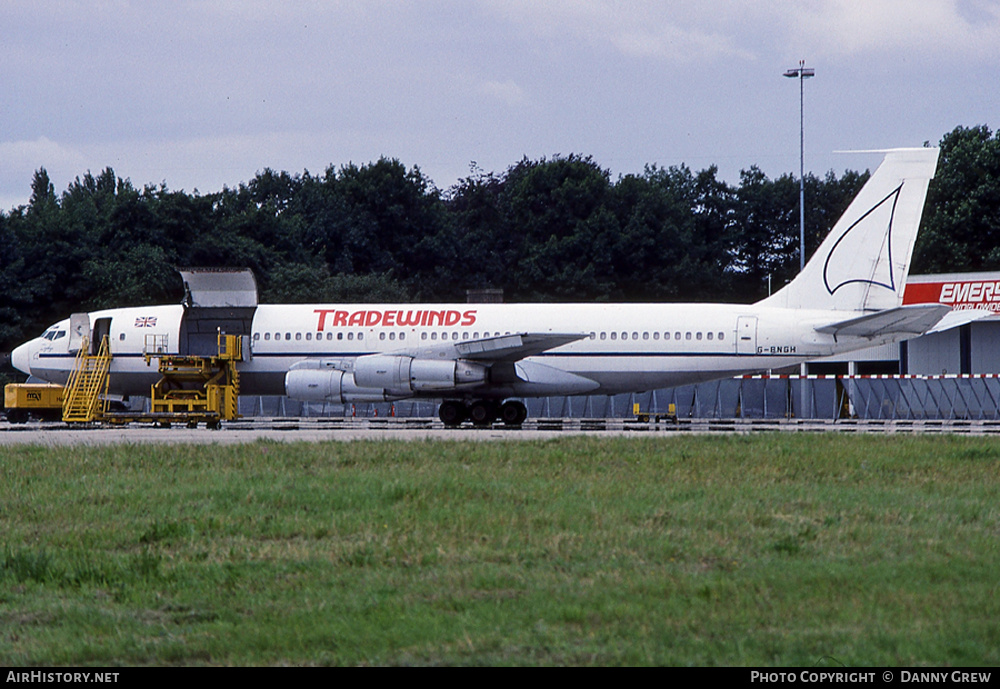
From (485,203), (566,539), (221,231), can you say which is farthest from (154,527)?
(485,203)

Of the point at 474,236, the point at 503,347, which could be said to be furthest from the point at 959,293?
the point at 474,236

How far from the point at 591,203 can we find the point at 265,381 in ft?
160

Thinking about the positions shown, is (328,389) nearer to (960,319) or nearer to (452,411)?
(452,411)

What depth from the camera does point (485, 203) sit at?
87.9 m

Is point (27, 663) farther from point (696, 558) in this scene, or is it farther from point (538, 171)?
point (538, 171)

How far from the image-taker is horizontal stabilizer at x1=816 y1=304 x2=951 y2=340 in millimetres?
27933

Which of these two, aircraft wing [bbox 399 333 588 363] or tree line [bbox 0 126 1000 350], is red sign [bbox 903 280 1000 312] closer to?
tree line [bbox 0 126 1000 350]

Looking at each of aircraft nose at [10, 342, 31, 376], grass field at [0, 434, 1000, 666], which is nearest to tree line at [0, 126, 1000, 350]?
aircraft nose at [10, 342, 31, 376]

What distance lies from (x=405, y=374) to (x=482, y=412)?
2.93 m

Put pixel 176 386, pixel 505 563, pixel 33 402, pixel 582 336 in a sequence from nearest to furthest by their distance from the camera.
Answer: pixel 505 563 < pixel 582 336 < pixel 176 386 < pixel 33 402

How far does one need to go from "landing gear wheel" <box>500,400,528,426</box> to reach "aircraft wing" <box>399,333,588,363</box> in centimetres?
158

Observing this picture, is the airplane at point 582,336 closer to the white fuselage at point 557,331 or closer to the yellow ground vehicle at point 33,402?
the white fuselage at point 557,331

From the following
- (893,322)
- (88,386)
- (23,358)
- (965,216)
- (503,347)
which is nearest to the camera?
(893,322)

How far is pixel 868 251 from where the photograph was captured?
101 ft
